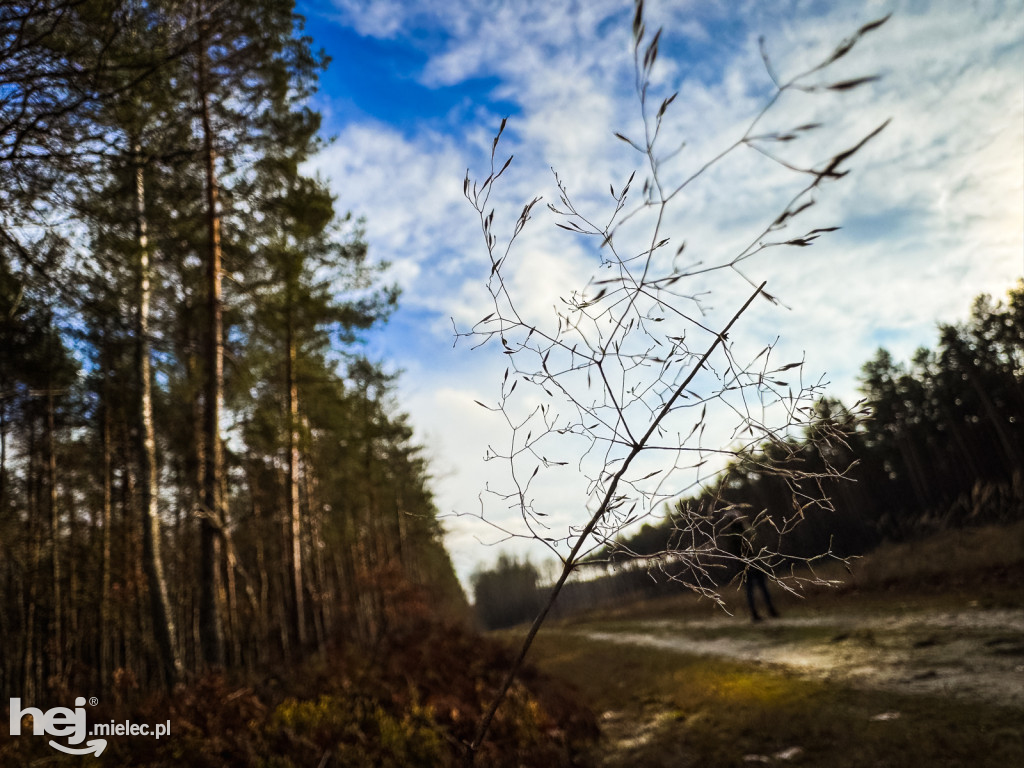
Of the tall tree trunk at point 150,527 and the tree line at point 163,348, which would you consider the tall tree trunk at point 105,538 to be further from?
the tall tree trunk at point 150,527

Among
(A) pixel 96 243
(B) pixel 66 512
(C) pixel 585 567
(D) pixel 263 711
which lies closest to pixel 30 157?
(A) pixel 96 243

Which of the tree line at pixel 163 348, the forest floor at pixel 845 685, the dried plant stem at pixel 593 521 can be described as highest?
the tree line at pixel 163 348

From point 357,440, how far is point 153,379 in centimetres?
615

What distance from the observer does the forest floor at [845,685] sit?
397 cm

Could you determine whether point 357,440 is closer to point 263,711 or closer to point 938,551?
point 263,711

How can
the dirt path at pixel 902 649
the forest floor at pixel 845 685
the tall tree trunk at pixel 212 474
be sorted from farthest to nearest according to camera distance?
the tall tree trunk at pixel 212 474
the dirt path at pixel 902 649
the forest floor at pixel 845 685

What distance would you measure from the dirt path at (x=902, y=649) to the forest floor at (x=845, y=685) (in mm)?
25

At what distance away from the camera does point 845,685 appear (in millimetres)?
5473

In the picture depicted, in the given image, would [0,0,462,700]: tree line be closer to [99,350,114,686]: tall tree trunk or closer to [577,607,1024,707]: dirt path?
[99,350,114,686]: tall tree trunk

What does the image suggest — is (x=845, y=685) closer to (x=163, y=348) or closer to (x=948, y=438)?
(x=163, y=348)

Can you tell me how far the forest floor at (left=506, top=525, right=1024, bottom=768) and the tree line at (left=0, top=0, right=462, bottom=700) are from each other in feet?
14.6

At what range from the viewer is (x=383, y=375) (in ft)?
71.6

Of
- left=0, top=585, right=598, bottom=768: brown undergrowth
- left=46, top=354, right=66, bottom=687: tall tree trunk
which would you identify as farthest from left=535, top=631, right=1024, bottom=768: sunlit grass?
left=46, top=354, right=66, bottom=687: tall tree trunk

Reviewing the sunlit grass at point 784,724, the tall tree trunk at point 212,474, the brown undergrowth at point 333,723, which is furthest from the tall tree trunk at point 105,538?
the sunlit grass at point 784,724
